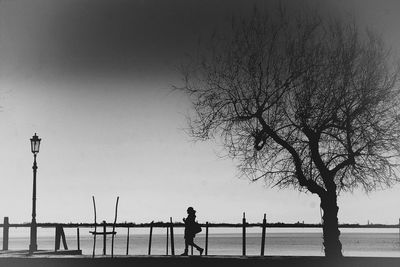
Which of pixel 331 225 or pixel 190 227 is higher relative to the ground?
pixel 331 225

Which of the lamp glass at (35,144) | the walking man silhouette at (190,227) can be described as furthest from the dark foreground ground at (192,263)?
the lamp glass at (35,144)

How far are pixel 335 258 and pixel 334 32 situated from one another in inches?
317

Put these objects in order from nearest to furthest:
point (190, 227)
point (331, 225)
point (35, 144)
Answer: point (331, 225), point (190, 227), point (35, 144)

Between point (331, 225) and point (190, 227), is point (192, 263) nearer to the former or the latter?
point (190, 227)

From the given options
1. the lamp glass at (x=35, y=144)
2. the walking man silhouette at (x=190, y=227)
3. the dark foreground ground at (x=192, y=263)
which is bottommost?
the dark foreground ground at (x=192, y=263)

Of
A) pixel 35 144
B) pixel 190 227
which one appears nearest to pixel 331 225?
pixel 190 227

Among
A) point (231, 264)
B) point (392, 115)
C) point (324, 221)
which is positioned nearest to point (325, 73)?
point (392, 115)

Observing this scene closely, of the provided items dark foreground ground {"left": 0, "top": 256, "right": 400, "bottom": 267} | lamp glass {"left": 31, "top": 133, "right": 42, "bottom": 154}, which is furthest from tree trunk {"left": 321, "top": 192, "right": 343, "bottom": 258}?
lamp glass {"left": 31, "top": 133, "right": 42, "bottom": 154}

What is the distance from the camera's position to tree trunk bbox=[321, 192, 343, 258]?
30.2m

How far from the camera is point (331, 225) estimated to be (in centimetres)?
3052

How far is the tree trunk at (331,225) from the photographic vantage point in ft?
99.0

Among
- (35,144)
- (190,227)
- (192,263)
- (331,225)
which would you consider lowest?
(192,263)

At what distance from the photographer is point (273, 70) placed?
98.5 ft

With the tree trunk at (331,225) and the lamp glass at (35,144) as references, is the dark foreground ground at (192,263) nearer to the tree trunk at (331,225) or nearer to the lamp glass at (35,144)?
the tree trunk at (331,225)
